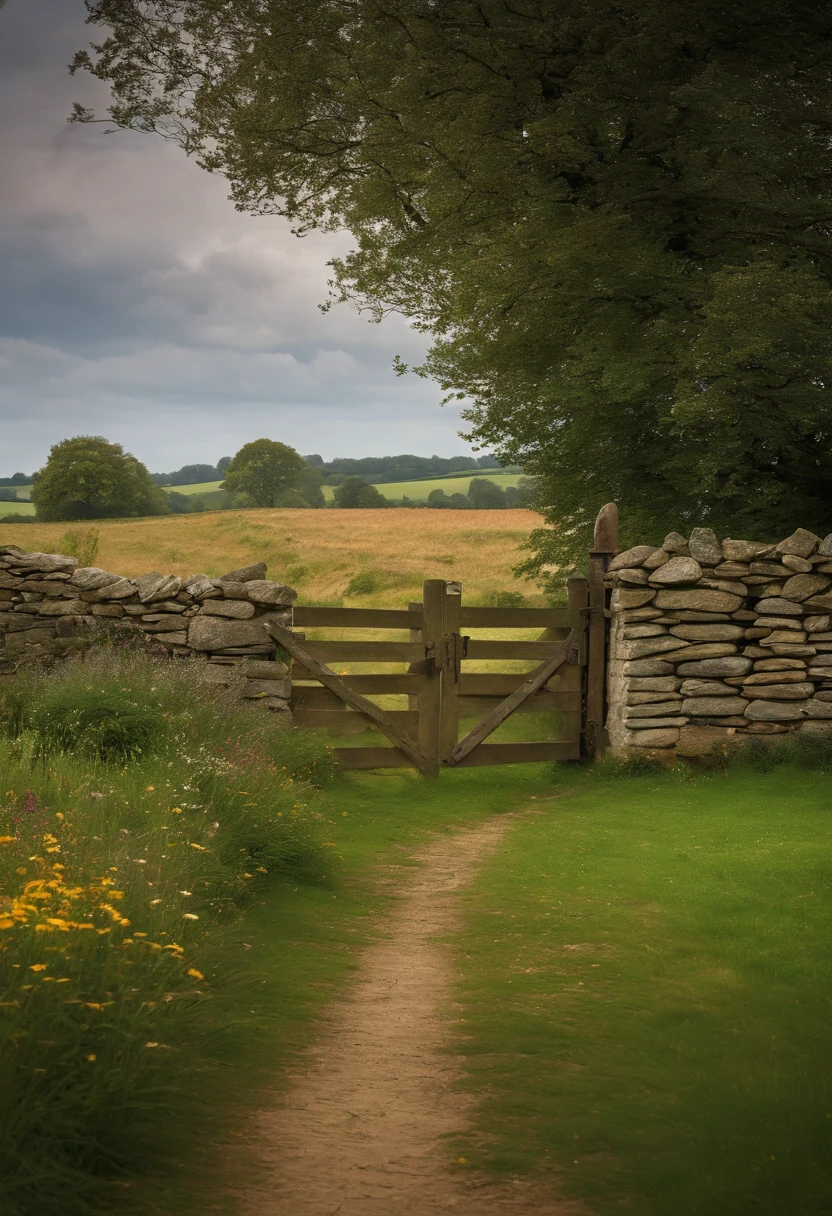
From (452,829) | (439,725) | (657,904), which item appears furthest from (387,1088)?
(439,725)

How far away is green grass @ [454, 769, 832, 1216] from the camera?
11.1 ft

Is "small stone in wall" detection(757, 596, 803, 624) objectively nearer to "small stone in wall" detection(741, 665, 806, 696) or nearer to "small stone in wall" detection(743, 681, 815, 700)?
"small stone in wall" detection(741, 665, 806, 696)

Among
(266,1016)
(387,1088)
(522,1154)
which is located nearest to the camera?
(522,1154)

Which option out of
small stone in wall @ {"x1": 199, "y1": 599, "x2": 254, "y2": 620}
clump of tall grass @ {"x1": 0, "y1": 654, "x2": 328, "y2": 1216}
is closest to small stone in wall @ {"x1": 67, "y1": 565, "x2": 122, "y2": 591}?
small stone in wall @ {"x1": 199, "y1": 599, "x2": 254, "y2": 620}

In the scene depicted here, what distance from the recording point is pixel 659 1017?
15.1 ft

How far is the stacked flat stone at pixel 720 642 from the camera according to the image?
36.7 ft

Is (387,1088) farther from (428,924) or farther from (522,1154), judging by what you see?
(428,924)

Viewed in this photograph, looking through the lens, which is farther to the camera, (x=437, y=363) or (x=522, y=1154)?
(x=437, y=363)

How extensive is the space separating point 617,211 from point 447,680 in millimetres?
7167

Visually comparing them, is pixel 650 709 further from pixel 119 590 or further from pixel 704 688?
pixel 119 590

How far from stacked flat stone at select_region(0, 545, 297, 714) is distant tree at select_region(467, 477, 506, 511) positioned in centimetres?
3974

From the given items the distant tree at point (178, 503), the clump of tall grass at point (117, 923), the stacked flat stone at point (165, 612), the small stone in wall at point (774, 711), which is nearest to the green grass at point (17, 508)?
the distant tree at point (178, 503)

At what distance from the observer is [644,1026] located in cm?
453

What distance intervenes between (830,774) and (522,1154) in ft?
26.2
